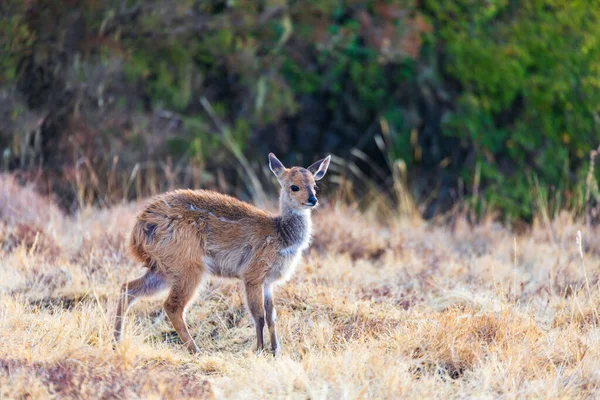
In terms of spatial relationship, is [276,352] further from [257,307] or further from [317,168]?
[317,168]

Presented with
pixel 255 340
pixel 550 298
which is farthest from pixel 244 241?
pixel 550 298

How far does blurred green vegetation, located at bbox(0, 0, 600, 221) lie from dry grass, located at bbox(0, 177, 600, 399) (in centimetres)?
353

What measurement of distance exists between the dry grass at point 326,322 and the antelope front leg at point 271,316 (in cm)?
13

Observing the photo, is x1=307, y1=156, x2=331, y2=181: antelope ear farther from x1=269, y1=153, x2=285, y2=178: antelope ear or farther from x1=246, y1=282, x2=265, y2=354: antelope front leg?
x1=246, y1=282, x2=265, y2=354: antelope front leg

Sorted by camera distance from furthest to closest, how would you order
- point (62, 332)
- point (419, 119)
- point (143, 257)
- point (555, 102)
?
point (419, 119) < point (555, 102) < point (143, 257) < point (62, 332)

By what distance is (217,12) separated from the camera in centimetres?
1480

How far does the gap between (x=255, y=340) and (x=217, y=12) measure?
8.63 metres

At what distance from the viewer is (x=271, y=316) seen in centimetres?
721

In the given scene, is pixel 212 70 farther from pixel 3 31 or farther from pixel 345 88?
pixel 3 31

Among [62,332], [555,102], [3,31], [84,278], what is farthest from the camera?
[555,102]

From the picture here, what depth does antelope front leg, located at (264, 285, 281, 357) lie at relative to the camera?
7.01 m

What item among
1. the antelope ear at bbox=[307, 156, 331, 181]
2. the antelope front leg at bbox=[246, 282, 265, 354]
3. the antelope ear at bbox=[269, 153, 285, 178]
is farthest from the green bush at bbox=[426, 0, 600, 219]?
the antelope front leg at bbox=[246, 282, 265, 354]

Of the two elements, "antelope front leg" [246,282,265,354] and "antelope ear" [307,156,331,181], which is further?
"antelope ear" [307,156,331,181]

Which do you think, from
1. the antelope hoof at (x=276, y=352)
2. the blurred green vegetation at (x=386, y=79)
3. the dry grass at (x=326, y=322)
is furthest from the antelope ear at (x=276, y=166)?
the blurred green vegetation at (x=386, y=79)
